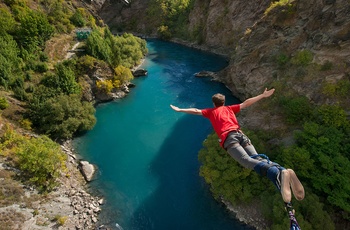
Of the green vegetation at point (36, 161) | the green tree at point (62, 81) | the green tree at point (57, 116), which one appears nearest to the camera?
the green vegetation at point (36, 161)

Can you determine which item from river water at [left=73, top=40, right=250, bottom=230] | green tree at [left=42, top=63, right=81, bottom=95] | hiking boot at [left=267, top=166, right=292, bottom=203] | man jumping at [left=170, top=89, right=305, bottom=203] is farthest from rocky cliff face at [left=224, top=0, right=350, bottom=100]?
green tree at [left=42, top=63, right=81, bottom=95]

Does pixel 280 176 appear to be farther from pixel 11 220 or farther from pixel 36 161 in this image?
pixel 36 161

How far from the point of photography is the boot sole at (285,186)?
533cm

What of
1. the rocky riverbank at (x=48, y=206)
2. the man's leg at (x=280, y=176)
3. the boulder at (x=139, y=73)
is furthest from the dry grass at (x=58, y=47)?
the man's leg at (x=280, y=176)

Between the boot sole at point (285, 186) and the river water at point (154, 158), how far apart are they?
15.2 meters

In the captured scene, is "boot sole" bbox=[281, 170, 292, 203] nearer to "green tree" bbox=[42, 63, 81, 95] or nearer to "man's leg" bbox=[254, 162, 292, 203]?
"man's leg" bbox=[254, 162, 292, 203]

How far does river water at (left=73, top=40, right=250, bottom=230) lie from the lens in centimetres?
2006

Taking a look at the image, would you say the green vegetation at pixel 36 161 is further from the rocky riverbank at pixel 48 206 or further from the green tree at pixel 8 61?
the green tree at pixel 8 61

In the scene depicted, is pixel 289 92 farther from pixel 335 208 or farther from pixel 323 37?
pixel 335 208

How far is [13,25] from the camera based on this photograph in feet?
109

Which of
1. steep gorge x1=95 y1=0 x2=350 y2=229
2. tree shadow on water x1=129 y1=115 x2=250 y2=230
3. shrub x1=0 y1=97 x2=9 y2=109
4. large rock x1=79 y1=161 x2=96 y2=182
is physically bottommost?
tree shadow on water x1=129 y1=115 x2=250 y2=230

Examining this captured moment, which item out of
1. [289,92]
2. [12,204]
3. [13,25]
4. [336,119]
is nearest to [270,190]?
[336,119]

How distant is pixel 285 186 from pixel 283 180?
130mm

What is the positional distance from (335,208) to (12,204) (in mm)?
23882
